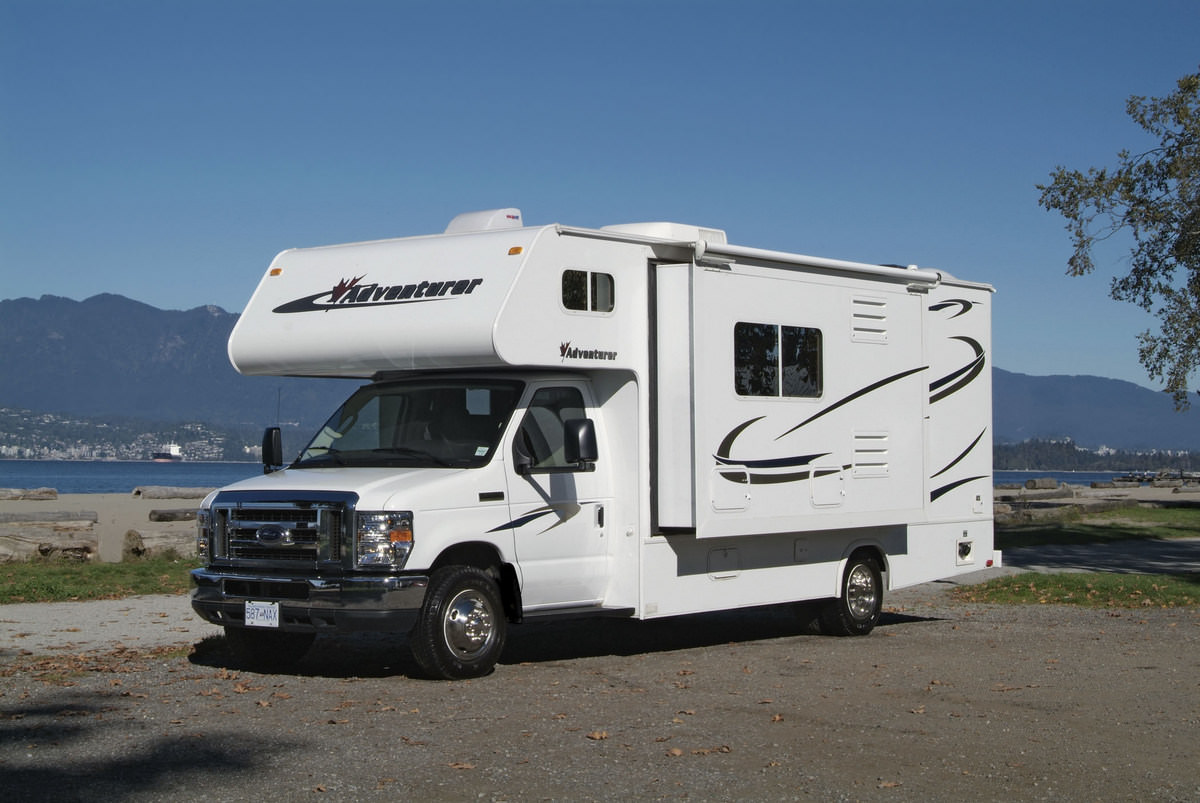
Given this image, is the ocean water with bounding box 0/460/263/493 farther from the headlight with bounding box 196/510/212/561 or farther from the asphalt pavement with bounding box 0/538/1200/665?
the headlight with bounding box 196/510/212/561

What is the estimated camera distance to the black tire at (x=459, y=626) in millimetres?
10523

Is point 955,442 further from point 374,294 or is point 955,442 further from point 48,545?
point 48,545

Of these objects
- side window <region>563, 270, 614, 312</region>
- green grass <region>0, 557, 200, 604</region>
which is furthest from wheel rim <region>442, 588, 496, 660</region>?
green grass <region>0, 557, 200, 604</region>

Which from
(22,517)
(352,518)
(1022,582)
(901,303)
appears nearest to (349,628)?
(352,518)

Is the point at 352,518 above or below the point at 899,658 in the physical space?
above

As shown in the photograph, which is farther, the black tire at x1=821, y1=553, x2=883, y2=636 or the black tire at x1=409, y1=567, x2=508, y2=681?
the black tire at x1=821, y1=553, x2=883, y2=636

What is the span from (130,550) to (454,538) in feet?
37.7

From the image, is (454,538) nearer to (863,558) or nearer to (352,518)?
(352,518)

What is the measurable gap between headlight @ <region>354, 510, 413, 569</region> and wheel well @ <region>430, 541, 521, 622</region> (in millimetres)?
420

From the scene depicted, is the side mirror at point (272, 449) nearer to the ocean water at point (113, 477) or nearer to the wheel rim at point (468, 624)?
the wheel rim at point (468, 624)

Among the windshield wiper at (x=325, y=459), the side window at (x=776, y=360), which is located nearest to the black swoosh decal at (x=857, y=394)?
the side window at (x=776, y=360)

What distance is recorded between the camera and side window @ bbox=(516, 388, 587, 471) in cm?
1134

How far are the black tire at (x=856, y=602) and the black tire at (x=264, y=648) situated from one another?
16.1 feet

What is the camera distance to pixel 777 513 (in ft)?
41.3
